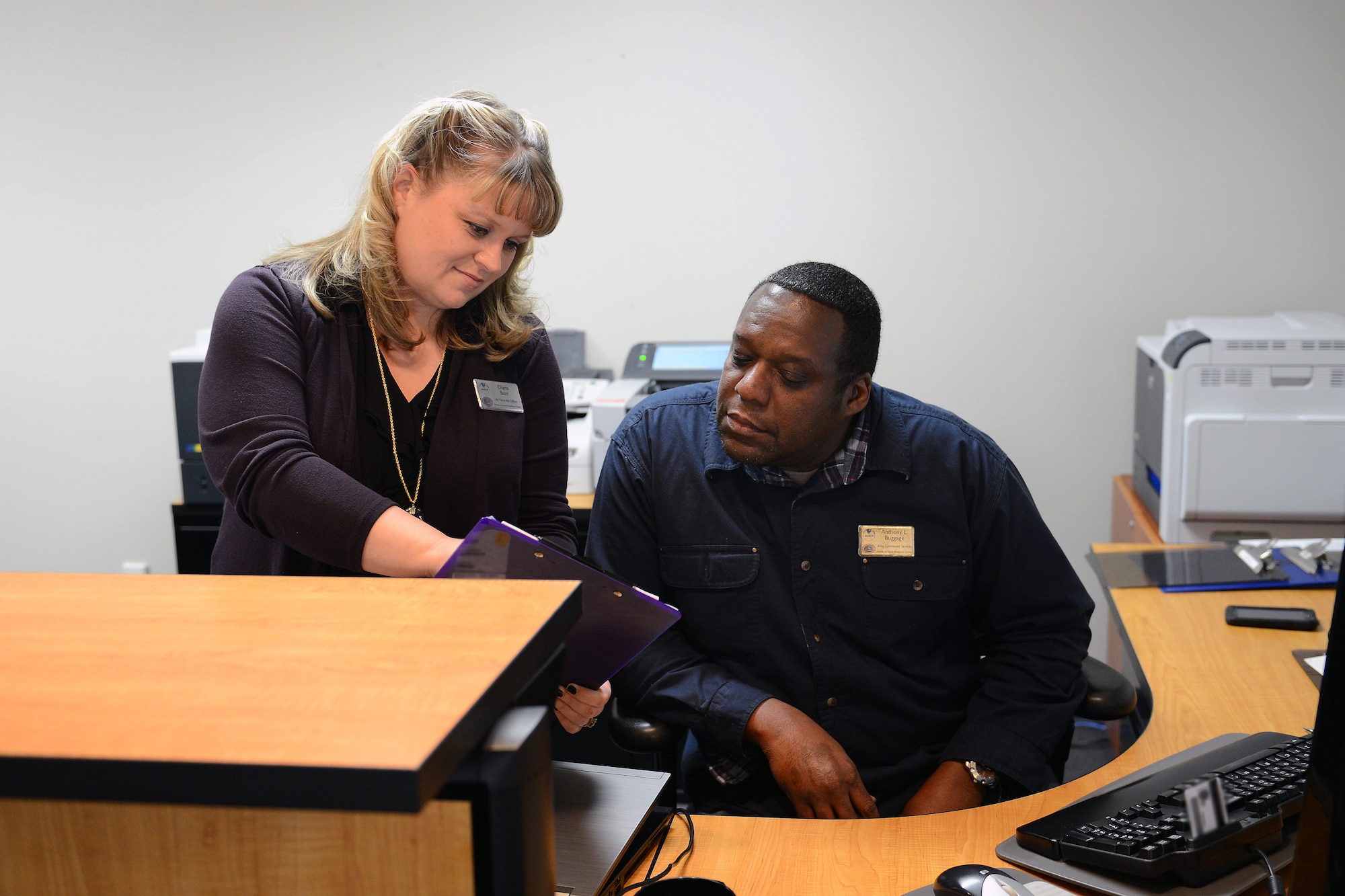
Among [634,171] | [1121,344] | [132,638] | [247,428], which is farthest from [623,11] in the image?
[132,638]

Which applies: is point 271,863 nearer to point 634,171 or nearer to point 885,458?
point 885,458

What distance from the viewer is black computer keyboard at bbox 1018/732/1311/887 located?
102 centimetres

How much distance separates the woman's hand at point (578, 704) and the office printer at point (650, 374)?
1316 mm

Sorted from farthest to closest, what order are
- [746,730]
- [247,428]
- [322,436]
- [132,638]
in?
[746,730], [322,436], [247,428], [132,638]

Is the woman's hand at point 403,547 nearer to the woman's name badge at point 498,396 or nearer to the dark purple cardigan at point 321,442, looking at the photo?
the dark purple cardigan at point 321,442

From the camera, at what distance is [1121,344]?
3.01 m

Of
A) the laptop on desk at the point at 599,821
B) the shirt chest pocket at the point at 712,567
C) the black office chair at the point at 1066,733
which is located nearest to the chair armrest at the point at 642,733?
Answer: the black office chair at the point at 1066,733

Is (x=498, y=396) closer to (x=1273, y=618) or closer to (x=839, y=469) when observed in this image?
(x=839, y=469)

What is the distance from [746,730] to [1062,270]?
203 centimetres

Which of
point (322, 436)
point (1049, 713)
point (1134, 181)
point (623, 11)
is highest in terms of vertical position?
point (623, 11)

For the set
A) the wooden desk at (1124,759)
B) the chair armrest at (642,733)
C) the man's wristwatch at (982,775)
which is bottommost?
the man's wristwatch at (982,775)

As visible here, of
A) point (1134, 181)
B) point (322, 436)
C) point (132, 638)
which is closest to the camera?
point (132, 638)

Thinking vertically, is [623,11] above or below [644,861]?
above

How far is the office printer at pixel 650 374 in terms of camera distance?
8.55 feet
